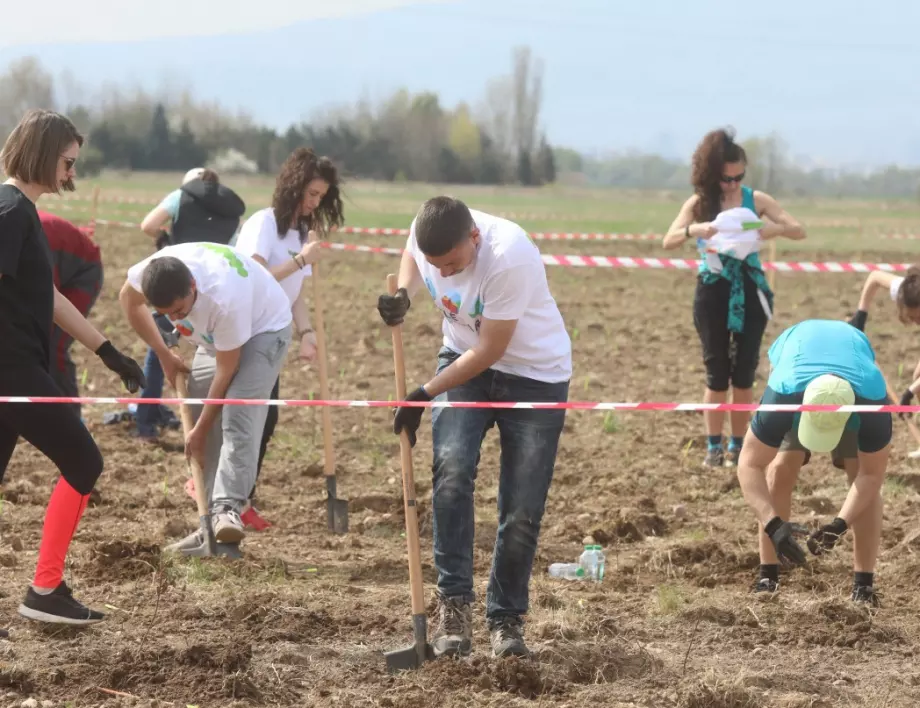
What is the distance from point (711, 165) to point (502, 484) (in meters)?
3.82

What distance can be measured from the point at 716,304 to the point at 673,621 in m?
3.09

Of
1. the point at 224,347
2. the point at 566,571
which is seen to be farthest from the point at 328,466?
the point at 566,571

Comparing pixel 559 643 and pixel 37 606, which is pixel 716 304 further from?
pixel 37 606

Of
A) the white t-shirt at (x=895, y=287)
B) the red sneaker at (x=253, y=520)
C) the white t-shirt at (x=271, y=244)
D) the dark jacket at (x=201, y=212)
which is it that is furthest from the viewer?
the dark jacket at (x=201, y=212)

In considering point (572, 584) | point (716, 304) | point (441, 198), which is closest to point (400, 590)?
point (572, 584)

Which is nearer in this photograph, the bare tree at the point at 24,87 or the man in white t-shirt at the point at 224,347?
the man in white t-shirt at the point at 224,347

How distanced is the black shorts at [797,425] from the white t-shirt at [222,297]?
95.2 inches

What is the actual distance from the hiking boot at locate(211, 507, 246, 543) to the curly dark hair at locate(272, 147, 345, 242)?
1.78m

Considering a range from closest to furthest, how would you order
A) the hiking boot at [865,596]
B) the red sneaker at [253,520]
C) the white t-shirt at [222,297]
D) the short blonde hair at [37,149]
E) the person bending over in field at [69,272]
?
the short blonde hair at [37,149], the hiking boot at [865,596], the white t-shirt at [222,297], the red sneaker at [253,520], the person bending over in field at [69,272]

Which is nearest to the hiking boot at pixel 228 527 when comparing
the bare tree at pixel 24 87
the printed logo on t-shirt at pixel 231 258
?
the printed logo on t-shirt at pixel 231 258

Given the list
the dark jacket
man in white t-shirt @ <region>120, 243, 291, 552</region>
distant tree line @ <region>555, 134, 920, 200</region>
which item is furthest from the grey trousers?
distant tree line @ <region>555, 134, 920, 200</region>

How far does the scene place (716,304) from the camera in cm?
829

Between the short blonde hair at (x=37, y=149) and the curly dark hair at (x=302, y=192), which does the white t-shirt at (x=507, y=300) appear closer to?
the short blonde hair at (x=37, y=149)

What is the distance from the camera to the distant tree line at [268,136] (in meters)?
52.5
